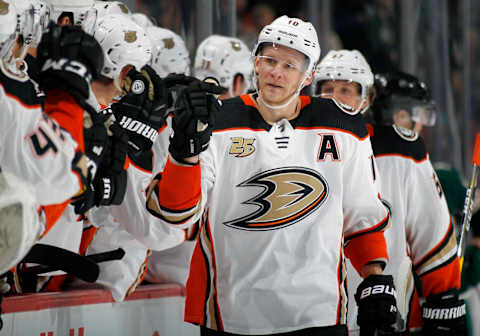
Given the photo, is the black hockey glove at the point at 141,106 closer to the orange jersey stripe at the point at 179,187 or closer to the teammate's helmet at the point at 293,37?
the orange jersey stripe at the point at 179,187

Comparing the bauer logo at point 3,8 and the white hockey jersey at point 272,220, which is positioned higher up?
the bauer logo at point 3,8

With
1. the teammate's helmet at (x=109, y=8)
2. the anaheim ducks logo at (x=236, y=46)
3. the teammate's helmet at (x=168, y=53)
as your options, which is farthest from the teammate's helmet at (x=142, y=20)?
the anaheim ducks logo at (x=236, y=46)

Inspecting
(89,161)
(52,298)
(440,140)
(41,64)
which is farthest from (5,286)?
(440,140)

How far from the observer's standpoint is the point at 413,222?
12.2 feet

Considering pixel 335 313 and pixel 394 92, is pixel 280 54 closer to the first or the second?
pixel 335 313

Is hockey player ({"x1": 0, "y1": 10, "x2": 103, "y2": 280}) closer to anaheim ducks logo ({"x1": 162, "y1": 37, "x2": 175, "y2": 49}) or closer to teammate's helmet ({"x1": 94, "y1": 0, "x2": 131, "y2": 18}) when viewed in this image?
teammate's helmet ({"x1": 94, "y1": 0, "x2": 131, "y2": 18})

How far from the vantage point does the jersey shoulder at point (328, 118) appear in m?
2.91

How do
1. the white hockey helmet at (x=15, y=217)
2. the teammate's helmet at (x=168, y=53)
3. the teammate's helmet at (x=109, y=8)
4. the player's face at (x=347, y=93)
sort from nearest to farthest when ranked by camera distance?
the white hockey helmet at (x=15, y=217) < the teammate's helmet at (x=109, y=8) < the player's face at (x=347, y=93) < the teammate's helmet at (x=168, y=53)

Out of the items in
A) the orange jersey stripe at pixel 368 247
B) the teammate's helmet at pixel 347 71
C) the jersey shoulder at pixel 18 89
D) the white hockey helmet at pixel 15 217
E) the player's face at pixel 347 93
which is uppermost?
the teammate's helmet at pixel 347 71

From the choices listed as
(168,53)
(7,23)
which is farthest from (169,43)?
(7,23)

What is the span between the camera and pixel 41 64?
2148 millimetres

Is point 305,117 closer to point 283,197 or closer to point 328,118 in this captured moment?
point 328,118

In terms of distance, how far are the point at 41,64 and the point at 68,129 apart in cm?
20

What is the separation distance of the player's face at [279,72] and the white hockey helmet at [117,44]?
1.73 feet
